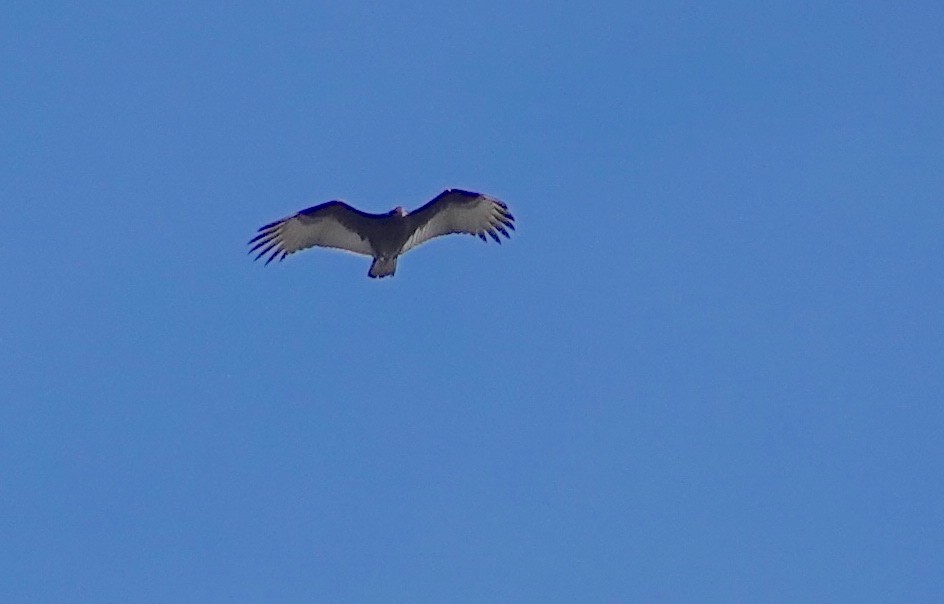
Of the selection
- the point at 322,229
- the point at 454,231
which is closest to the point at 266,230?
the point at 322,229

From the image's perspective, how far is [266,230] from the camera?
20.4 meters

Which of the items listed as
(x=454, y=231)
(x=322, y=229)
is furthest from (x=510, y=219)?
(x=322, y=229)

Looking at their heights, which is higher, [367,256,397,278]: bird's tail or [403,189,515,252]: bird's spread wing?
[403,189,515,252]: bird's spread wing

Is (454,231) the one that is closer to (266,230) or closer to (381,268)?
(381,268)

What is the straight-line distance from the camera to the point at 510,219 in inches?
821

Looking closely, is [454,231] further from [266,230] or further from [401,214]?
[266,230]

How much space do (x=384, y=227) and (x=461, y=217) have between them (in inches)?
45.7

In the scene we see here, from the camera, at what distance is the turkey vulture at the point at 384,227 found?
2030 centimetres

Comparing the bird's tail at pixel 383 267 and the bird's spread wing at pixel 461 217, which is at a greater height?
the bird's spread wing at pixel 461 217

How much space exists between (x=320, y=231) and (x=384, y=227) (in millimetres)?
998

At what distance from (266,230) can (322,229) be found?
0.77 metres

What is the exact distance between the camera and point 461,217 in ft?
68.3

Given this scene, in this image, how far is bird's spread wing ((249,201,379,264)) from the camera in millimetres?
20422

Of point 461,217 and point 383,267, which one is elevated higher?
point 461,217
